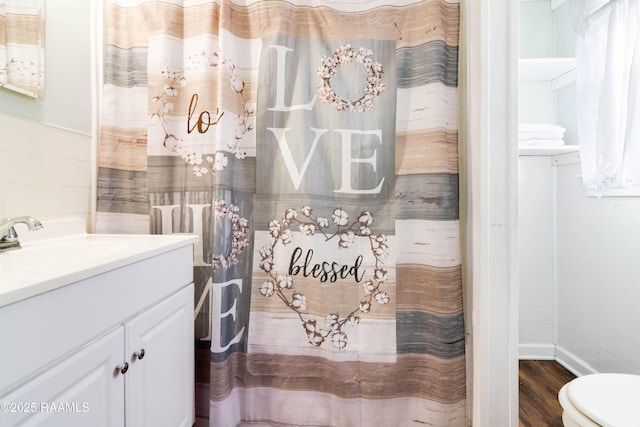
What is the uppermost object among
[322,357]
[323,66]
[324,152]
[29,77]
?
[323,66]

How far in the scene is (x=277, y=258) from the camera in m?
1.38

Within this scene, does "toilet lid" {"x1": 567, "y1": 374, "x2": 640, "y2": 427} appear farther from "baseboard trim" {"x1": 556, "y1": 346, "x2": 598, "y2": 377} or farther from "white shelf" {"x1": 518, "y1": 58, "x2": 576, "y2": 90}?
"white shelf" {"x1": 518, "y1": 58, "x2": 576, "y2": 90}

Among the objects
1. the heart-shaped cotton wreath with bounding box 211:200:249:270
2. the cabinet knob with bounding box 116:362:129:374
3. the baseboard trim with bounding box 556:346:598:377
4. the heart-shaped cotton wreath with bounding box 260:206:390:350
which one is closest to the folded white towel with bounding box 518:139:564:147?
the heart-shaped cotton wreath with bounding box 260:206:390:350

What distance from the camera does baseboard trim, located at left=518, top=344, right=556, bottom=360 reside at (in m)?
2.00

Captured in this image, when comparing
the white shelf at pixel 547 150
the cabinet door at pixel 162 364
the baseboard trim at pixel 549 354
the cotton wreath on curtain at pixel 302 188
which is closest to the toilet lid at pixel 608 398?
the cotton wreath on curtain at pixel 302 188

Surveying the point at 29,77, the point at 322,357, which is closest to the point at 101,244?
the point at 29,77

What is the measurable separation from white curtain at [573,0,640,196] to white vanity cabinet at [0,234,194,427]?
6.35 ft

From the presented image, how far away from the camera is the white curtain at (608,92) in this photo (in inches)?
53.4

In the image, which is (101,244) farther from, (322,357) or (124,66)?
(322,357)

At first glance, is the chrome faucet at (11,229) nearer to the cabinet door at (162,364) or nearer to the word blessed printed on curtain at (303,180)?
the cabinet door at (162,364)

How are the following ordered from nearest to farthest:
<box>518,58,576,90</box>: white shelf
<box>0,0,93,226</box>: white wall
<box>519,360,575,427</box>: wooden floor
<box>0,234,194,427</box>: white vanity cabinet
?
<box>0,234,194,427</box>: white vanity cabinet
<box>0,0,93,226</box>: white wall
<box>519,360,575,427</box>: wooden floor
<box>518,58,576,90</box>: white shelf

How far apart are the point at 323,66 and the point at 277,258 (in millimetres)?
872

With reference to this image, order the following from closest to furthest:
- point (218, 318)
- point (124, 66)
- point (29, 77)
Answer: point (29, 77), point (218, 318), point (124, 66)

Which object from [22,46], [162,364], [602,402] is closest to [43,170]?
[22,46]
